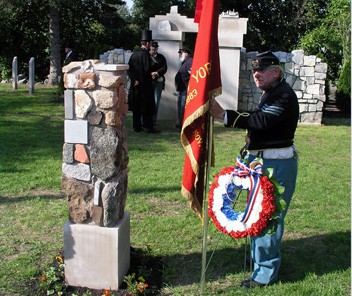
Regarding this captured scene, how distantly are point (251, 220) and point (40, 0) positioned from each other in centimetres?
1915

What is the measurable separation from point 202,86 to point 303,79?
369 inches

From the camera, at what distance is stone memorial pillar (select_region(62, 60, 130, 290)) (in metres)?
3.63

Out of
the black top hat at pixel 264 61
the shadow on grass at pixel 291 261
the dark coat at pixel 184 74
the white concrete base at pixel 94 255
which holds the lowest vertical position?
the shadow on grass at pixel 291 261

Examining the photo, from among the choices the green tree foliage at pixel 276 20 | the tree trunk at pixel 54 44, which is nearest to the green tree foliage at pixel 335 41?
the green tree foliage at pixel 276 20

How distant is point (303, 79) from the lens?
12266mm

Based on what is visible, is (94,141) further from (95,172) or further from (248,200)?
(248,200)

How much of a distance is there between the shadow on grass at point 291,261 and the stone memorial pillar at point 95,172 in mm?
641

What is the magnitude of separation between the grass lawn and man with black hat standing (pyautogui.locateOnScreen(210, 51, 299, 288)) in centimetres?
25

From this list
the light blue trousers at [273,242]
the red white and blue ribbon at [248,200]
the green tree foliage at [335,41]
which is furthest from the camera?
the green tree foliage at [335,41]

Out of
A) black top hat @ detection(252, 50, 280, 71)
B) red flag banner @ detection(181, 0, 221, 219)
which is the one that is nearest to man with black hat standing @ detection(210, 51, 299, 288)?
black top hat @ detection(252, 50, 280, 71)

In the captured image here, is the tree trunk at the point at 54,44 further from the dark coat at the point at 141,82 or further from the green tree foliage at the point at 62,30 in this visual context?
the dark coat at the point at 141,82

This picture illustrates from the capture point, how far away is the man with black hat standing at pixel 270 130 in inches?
145

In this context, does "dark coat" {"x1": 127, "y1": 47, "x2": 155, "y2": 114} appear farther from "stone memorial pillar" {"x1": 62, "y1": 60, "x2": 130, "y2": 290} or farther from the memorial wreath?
the memorial wreath

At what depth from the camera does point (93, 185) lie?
380 cm
